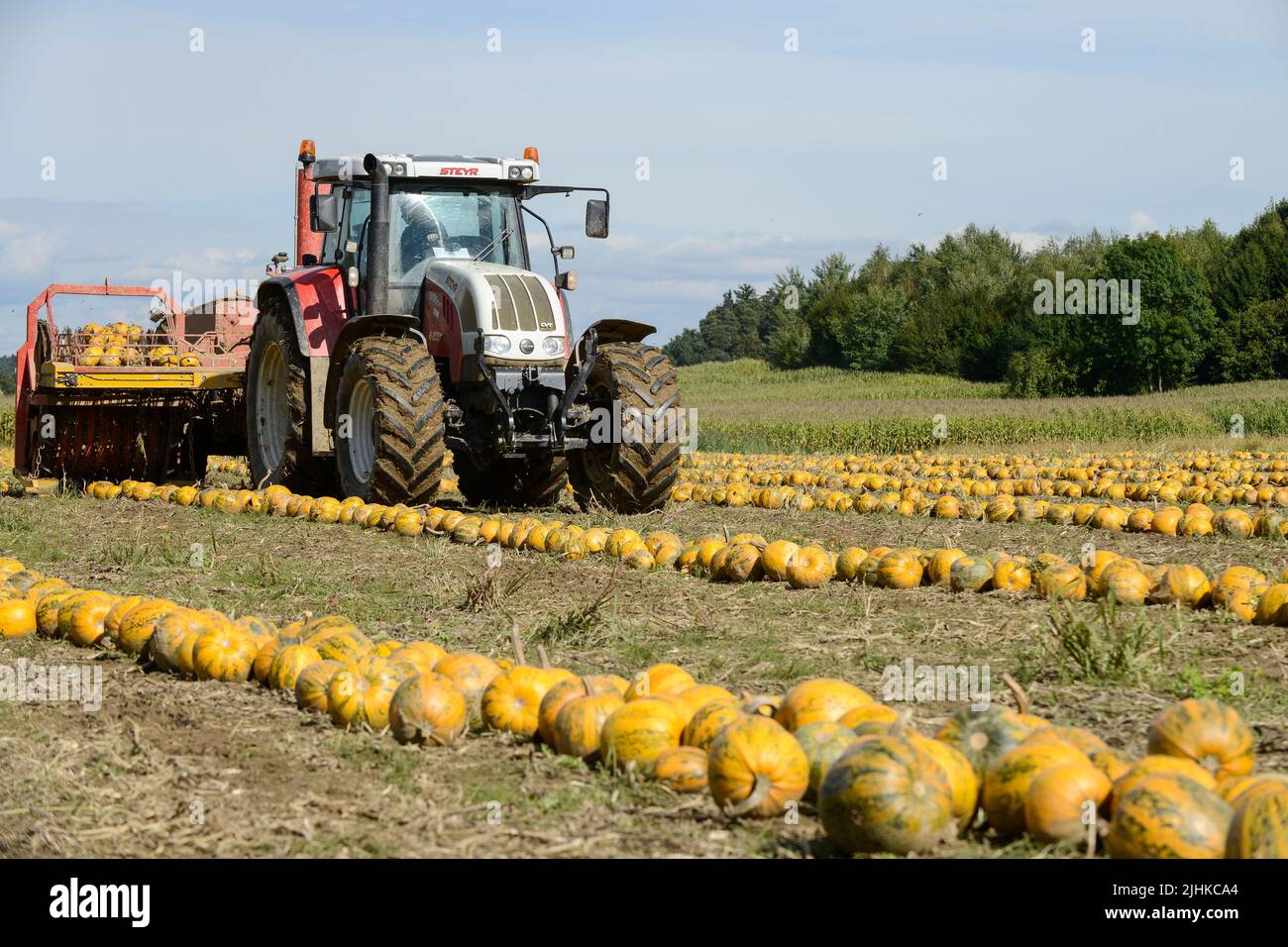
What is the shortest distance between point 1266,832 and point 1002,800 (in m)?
0.74

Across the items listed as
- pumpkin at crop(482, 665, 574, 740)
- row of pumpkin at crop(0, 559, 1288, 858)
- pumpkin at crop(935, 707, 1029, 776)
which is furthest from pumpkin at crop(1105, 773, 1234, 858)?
pumpkin at crop(482, 665, 574, 740)

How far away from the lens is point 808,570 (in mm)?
8234

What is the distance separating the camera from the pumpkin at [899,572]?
8.24 meters

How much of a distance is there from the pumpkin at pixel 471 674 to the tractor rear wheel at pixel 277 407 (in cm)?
774

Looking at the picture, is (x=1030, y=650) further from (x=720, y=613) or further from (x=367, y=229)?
(x=367, y=229)

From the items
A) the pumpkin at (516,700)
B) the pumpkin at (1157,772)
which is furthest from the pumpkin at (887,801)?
the pumpkin at (516,700)

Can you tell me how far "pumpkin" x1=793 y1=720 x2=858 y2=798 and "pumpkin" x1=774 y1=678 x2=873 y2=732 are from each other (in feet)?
0.75

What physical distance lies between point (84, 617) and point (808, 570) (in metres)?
4.02

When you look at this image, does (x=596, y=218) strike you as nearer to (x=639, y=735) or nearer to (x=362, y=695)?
(x=362, y=695)

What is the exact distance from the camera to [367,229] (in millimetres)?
11969

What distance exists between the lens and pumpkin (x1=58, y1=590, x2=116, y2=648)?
676cm

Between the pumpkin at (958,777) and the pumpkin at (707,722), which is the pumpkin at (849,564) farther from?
the pumpkin at (958,777)

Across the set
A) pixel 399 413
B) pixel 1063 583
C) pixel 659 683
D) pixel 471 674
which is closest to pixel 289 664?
pixel 471 674
